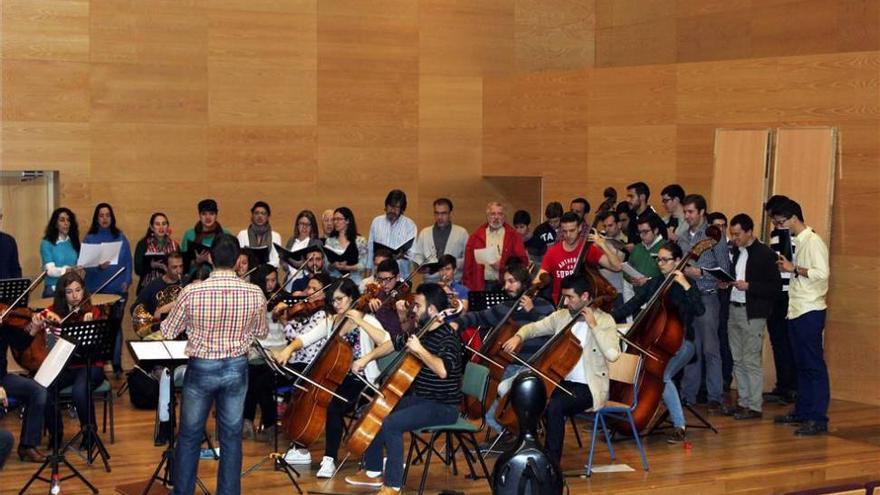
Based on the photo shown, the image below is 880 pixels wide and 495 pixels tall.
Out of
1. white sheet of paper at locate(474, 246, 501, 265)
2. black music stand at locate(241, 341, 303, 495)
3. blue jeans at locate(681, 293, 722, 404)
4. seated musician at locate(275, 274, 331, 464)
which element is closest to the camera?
black music stand at locate(241, 341, 303, 495)

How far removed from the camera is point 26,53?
34.9ft

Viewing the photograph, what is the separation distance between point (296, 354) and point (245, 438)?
0.76 metres

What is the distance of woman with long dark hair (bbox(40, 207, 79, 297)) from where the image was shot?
1002 centimetres

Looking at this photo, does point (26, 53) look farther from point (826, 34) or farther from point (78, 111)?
point (826, 34)

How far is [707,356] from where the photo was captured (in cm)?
912

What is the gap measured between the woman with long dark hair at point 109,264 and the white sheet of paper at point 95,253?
0.31 metres

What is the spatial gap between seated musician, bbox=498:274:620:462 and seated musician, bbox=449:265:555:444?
0.34 meters

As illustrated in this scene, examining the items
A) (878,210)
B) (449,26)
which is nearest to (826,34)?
(878,210)

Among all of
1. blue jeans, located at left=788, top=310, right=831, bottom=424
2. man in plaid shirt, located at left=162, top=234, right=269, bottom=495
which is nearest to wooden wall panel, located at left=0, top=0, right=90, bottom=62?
man in plaid shirt, located at left=162, top=234, right=269, bottom=495

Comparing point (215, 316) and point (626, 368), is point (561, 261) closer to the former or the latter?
point (626, 368)

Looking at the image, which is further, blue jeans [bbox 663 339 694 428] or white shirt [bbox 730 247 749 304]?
white shirt [bbox 730 247 749 304]

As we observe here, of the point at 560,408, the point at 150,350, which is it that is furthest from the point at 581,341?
the point at 150,350

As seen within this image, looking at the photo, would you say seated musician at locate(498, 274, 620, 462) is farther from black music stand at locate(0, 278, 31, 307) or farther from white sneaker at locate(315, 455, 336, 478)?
black music stand at locate(0, 278, 31, 307)

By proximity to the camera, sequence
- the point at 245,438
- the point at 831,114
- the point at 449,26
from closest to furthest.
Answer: the point at 245,438 < the point at 831,114 < the point at 449,26
